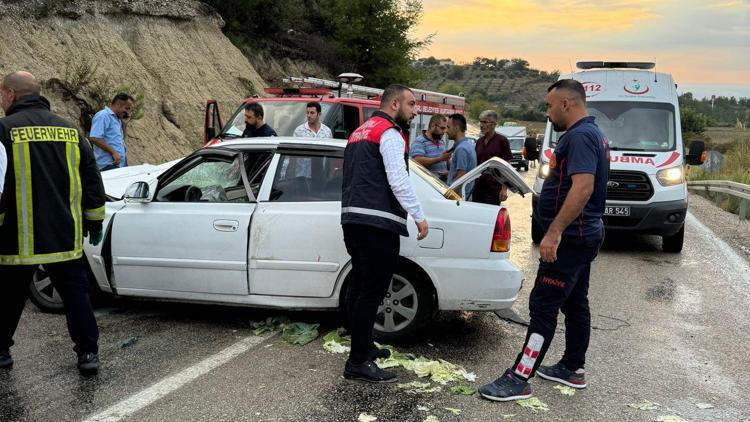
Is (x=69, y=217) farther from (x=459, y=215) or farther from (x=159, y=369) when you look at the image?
(x=459, y=215)

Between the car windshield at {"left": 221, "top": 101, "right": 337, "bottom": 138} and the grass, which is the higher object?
the car windshield at {"left": 221, "top": 101, "right": 337, "bottom": 138}

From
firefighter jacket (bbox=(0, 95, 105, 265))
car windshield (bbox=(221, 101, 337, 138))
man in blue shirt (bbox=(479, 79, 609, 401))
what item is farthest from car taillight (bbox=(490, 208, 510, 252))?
car windshield (bbox=(221, 101, 337, 138))

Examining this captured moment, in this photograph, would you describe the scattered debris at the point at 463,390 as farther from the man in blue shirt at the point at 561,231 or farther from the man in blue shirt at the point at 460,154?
the man in blue shirt at the point at 460,154

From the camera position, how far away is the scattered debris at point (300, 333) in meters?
5.37

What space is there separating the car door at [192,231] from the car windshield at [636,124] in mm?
6220

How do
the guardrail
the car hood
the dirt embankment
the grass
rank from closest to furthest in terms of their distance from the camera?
the car hood
the guardrail
the dirt embankment
the grass

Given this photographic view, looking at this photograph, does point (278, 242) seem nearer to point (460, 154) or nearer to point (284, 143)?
point (284, 143)

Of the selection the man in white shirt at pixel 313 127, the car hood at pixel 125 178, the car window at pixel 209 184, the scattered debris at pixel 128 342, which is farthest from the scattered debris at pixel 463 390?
the man in white shirt at pixel 313 127

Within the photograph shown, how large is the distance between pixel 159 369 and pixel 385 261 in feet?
5.61

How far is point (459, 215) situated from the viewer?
17.4ft

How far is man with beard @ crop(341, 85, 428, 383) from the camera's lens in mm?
4453

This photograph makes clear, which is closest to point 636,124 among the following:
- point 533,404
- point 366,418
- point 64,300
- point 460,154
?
point 460,154

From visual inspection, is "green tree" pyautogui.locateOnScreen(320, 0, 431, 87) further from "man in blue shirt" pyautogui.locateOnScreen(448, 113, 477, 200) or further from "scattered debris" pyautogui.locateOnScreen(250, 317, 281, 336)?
"scattered debris" pyautogui.locateOnScreen(250, 317, 281, 336)

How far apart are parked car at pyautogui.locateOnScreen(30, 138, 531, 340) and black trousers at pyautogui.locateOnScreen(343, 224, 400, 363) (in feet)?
2.37
